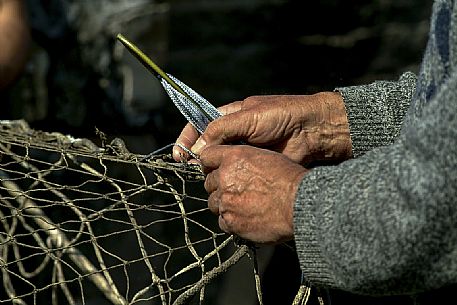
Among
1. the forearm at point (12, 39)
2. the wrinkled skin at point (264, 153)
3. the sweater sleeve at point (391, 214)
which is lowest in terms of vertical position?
the sweater sleeve at point (391, 214)

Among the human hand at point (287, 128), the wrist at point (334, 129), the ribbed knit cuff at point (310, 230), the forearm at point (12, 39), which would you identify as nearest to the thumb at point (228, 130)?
the human hand at point (287, 128)

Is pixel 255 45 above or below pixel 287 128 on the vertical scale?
above

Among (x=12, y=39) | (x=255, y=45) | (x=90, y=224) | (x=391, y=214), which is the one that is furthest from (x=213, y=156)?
(x=255, y=45)

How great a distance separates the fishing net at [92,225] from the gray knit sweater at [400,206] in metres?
0.24

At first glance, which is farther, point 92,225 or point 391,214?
point 92,225

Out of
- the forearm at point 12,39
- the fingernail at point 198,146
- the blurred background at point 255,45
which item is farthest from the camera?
the blurred background at point 255,45

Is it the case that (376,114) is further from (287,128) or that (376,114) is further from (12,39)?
(12,39)

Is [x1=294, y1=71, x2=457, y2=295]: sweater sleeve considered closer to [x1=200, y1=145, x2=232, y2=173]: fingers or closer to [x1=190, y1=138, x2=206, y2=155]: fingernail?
[x1=200, y1=145, x2=232, y2=173]: fingers

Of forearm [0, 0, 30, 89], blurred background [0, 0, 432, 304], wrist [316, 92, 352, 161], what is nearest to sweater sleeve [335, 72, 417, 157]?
wrist [316, 92, 352, 161]

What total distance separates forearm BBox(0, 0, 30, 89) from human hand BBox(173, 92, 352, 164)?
1.03m

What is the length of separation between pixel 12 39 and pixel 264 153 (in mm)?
1337

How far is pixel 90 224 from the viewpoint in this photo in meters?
2.02

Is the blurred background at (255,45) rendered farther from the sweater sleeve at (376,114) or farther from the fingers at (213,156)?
the fingers at (213,156)

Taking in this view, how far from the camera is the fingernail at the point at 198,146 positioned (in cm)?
144
